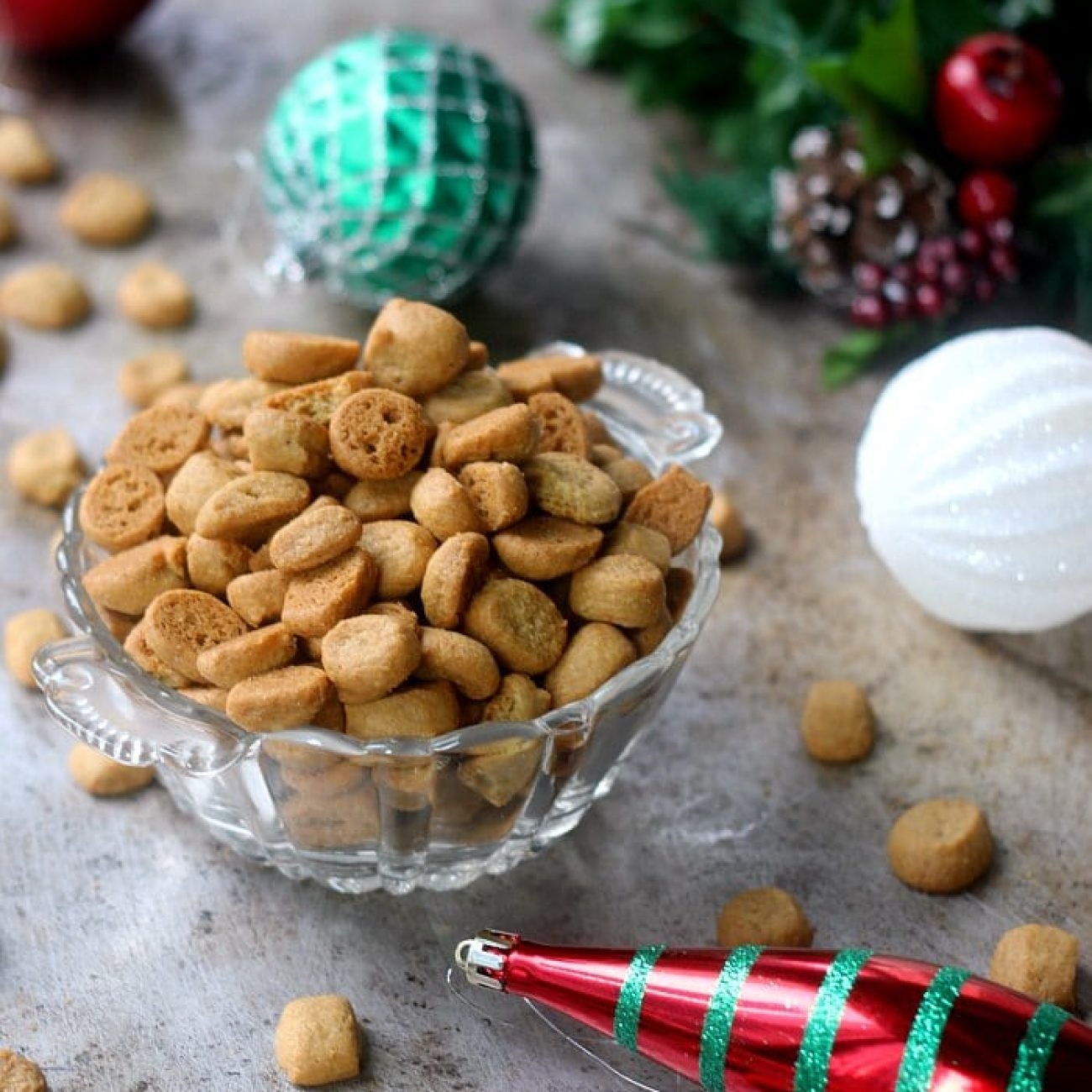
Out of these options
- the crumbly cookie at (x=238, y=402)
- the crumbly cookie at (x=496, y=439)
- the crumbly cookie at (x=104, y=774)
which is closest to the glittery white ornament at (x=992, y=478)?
the crumbly cookie at (x=496, y=439)

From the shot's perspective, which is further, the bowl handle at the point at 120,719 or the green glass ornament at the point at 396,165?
the green glass ornament at the point at 396,165

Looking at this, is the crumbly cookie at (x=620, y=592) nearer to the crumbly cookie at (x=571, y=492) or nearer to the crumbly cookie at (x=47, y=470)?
the crumbly cookie at (x=571, y=492)

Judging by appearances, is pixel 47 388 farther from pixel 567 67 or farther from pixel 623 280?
pixel 567 67

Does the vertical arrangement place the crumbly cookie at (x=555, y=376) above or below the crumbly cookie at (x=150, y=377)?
above

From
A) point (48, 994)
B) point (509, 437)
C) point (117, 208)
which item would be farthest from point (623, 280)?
point (48, 994)

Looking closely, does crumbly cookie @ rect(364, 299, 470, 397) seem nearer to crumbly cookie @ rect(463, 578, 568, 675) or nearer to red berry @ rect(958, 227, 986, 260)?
crumbly cookie @ rect(463, 578, 568, 675)

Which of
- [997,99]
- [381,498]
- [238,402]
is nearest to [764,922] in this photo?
[381,498]

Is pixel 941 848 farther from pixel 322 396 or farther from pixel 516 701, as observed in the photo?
pixel 322 396
